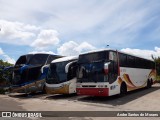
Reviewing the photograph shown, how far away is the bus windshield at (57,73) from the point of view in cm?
1741

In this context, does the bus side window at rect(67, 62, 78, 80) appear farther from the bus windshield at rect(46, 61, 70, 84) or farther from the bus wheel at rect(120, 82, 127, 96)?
the bus wheel at rect(120, 82, 127, 96)

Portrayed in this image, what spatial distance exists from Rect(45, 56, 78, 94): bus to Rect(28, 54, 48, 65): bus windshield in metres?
2.51

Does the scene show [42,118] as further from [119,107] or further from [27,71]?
[27,71]

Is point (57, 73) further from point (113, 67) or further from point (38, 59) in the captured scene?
point (113, 67)

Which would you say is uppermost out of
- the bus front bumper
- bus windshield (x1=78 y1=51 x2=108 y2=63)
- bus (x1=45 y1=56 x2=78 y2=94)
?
bus windshield (x1=78 y1=51 x2=108 y2=63)

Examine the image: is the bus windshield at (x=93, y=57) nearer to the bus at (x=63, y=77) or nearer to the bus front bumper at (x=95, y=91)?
the bus at (x=63, y=77)

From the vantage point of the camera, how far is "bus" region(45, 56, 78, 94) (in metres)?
17.1

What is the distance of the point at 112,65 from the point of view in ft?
48.3

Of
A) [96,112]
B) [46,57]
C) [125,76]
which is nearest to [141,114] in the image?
[96,112]

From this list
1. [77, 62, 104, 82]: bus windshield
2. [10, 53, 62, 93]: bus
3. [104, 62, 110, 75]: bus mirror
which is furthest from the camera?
[10, 53, 62, 93]: bus

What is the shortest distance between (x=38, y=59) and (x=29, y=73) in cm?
176

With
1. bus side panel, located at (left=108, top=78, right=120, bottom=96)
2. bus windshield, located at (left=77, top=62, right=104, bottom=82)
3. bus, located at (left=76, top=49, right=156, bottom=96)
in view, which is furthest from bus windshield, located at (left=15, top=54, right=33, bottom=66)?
bus side panel, located at (left=108, top=78, right=120, bottom=96)

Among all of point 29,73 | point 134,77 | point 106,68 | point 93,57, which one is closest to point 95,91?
point 106,68

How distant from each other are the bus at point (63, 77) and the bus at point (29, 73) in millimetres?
2058
